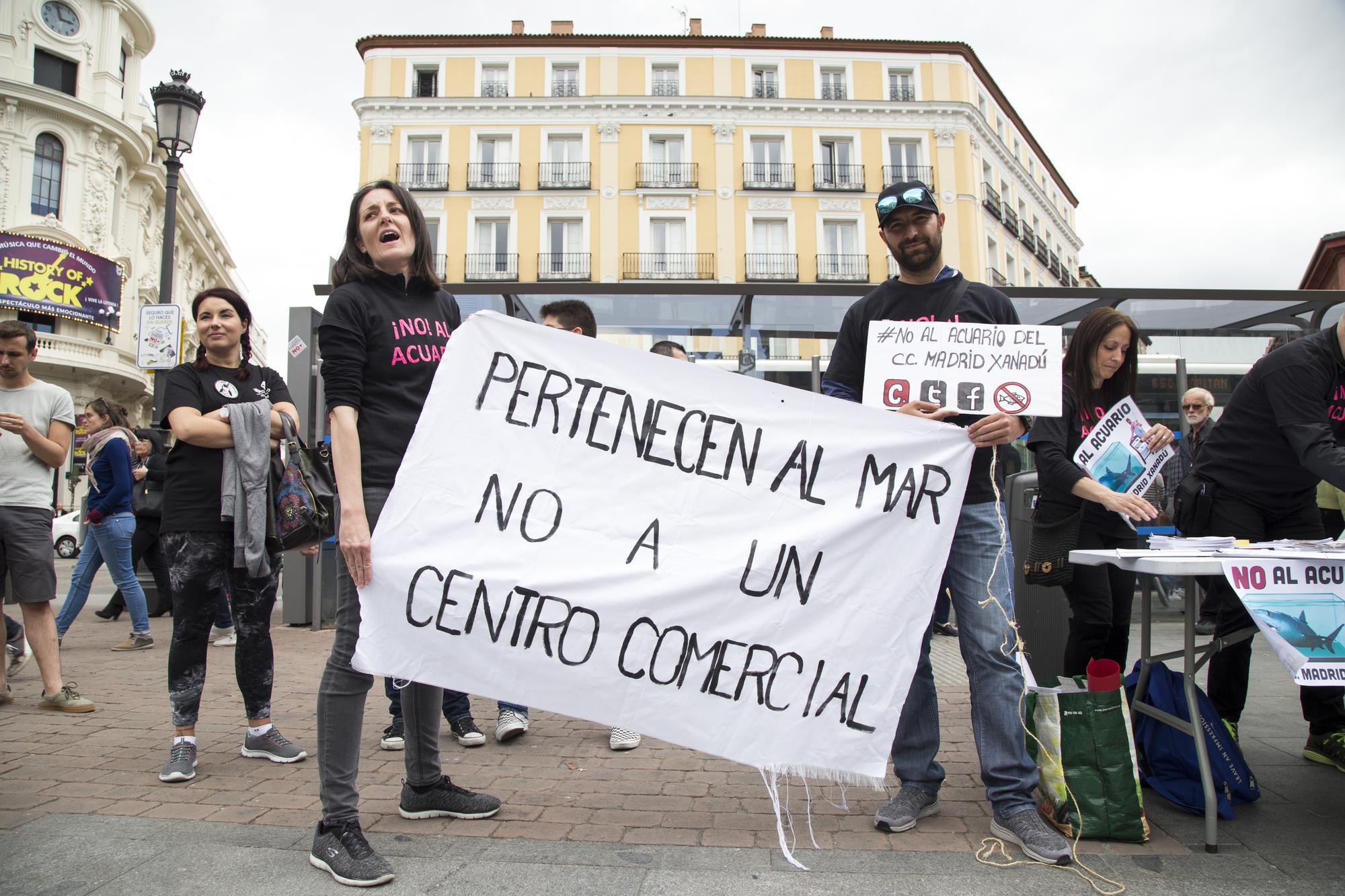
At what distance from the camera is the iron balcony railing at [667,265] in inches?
1283

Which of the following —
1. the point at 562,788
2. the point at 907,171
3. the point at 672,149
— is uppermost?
the point at 672,149

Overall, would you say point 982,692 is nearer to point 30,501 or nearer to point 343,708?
point 343,708

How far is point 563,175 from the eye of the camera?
3322cm

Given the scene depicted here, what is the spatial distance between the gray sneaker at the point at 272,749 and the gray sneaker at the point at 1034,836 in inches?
110

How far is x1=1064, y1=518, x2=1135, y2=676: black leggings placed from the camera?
10.9ft

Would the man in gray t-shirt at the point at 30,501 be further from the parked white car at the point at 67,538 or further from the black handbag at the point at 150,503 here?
the parked white car at the point at 67,538

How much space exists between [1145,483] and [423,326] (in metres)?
2.80

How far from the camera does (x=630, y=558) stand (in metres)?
2.73

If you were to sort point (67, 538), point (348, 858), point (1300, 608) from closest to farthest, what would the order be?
point (348, 858) → point (1300, 608) → point (67, 538)

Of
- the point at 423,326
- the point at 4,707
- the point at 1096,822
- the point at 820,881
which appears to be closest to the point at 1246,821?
the point at 1096,822

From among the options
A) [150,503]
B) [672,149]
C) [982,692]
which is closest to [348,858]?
[982,692]

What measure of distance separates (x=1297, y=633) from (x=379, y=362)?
305cm

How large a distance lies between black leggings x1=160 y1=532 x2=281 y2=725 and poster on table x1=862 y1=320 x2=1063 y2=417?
266 cm

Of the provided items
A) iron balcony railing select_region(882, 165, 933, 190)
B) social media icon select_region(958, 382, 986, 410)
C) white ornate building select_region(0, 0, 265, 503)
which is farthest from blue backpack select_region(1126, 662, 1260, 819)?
white ornate building select_region(0, 0, 265, 503)
